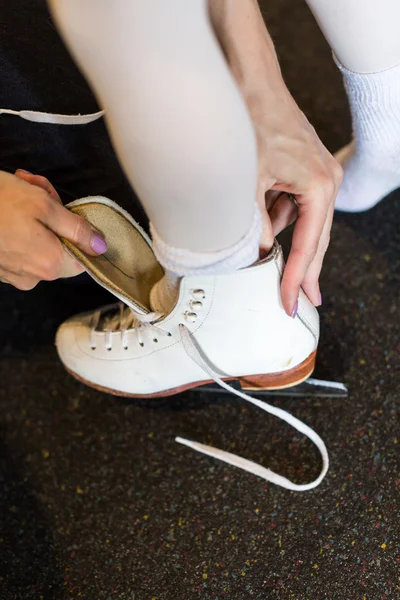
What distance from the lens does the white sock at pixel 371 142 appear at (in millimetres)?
661

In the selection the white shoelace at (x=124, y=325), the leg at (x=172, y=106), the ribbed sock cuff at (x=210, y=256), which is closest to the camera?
the leg at (x=172, y=106)

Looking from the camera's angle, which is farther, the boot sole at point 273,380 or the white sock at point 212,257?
the boot sole at point 273,380

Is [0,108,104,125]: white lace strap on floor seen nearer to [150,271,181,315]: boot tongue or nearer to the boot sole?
Answer: [150,271,181,315]: boot tongue

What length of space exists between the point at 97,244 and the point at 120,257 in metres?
0.07

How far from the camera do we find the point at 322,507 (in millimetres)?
714

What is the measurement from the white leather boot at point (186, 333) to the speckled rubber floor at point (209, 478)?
0.14ft

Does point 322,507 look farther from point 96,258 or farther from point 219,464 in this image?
point 96,258

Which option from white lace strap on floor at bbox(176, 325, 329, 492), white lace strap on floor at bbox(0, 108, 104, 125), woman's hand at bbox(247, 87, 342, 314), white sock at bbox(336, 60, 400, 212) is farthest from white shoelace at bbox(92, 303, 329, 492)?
white sock at bbox(336, 60, 400, 212)

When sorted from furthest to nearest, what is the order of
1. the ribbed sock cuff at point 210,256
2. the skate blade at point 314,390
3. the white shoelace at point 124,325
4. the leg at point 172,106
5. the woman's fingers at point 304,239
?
the skate blade at point 314,390 → the white shoelace at point 124,325 → the woman's fingers at point 304,239 → the ribbed sock cuff at point 210,256 → the leg at point 172,106

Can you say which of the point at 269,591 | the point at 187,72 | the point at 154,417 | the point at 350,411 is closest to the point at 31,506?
the point at 154,417

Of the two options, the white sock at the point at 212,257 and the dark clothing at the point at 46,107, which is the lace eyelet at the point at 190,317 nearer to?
the white sock at the point at 212,257

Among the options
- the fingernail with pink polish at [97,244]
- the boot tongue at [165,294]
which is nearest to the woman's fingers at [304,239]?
the boot tongue at [165,294]

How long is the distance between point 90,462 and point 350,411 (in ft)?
1.26

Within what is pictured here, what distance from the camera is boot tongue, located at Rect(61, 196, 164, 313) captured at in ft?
2.05
